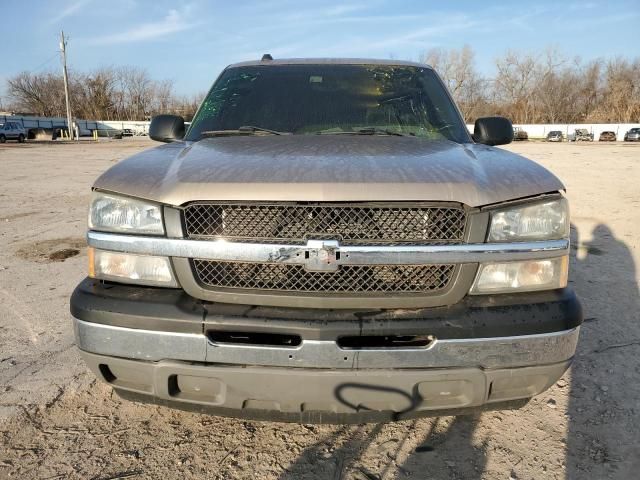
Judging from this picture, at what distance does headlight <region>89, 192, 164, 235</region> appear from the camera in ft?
6.79

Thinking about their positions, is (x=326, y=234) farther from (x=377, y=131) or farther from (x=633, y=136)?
(x=633, y=136)

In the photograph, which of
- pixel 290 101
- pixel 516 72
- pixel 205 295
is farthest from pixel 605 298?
pixel 516 72


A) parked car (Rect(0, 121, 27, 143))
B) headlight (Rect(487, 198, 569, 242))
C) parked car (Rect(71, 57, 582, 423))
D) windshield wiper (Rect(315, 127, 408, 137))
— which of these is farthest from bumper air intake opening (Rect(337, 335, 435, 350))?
parked car (Rect(0, 121, 27, 143))

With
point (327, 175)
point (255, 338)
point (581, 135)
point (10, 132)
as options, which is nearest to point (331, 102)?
point (327, 175)

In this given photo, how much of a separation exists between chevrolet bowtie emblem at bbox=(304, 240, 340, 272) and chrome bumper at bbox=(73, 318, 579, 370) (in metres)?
0.30

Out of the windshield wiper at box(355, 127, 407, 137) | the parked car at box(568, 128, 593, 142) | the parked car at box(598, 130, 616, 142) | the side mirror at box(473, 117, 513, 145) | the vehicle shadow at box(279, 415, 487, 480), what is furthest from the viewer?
the parked car at box(568, 128, 593, 142)

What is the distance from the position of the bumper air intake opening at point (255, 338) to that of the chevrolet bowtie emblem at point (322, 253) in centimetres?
29

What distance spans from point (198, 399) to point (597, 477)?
176cm

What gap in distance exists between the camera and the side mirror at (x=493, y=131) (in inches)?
132

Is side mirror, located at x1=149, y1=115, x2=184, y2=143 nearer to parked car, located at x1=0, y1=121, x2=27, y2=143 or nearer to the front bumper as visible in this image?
the front bumper

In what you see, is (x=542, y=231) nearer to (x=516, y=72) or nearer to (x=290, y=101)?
(x=290, y=101)

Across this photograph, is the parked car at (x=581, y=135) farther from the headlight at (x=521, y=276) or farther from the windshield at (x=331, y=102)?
the headlight at (x=521, y=276)

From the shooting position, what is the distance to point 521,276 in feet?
6.79

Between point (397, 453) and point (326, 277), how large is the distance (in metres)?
0.98
